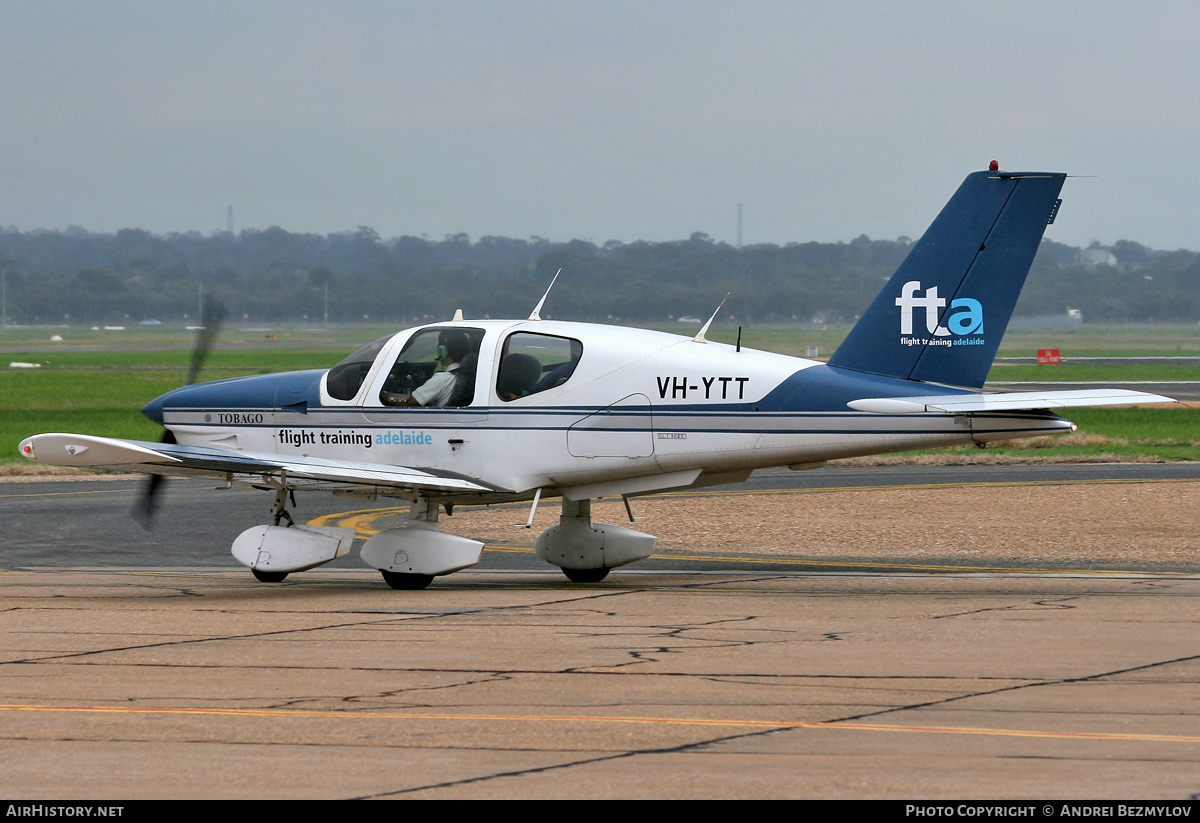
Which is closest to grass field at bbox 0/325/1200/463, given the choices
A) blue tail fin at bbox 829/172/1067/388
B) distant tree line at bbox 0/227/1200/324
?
distant tree line at bbox 0/227/1200/324

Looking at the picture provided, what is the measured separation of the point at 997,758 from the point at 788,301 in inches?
5254

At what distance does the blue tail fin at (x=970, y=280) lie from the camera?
532 inches

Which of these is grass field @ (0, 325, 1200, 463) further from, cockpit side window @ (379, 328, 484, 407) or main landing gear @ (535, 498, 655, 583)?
cockpit side window @ (379, 328, 484, 407)

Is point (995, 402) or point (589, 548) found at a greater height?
point (995, 402)

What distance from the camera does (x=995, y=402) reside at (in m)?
12.8

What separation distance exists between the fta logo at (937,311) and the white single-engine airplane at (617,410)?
13mm

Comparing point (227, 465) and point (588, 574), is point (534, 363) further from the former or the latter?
point (227, 465)

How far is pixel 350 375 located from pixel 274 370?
2359 inches

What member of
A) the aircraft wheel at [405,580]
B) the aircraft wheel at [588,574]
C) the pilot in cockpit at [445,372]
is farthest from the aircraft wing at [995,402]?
the aircraft wheel at [405,580]

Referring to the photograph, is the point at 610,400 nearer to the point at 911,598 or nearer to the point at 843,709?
the point at 911,598

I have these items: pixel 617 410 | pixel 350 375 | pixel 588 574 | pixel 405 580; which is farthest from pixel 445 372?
pixel 588 574

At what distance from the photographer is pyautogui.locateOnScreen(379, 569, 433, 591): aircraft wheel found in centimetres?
1363

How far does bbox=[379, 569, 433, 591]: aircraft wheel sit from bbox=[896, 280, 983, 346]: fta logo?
5.12 metres

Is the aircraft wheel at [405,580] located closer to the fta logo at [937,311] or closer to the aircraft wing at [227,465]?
the aircraft wing at [227,465]
